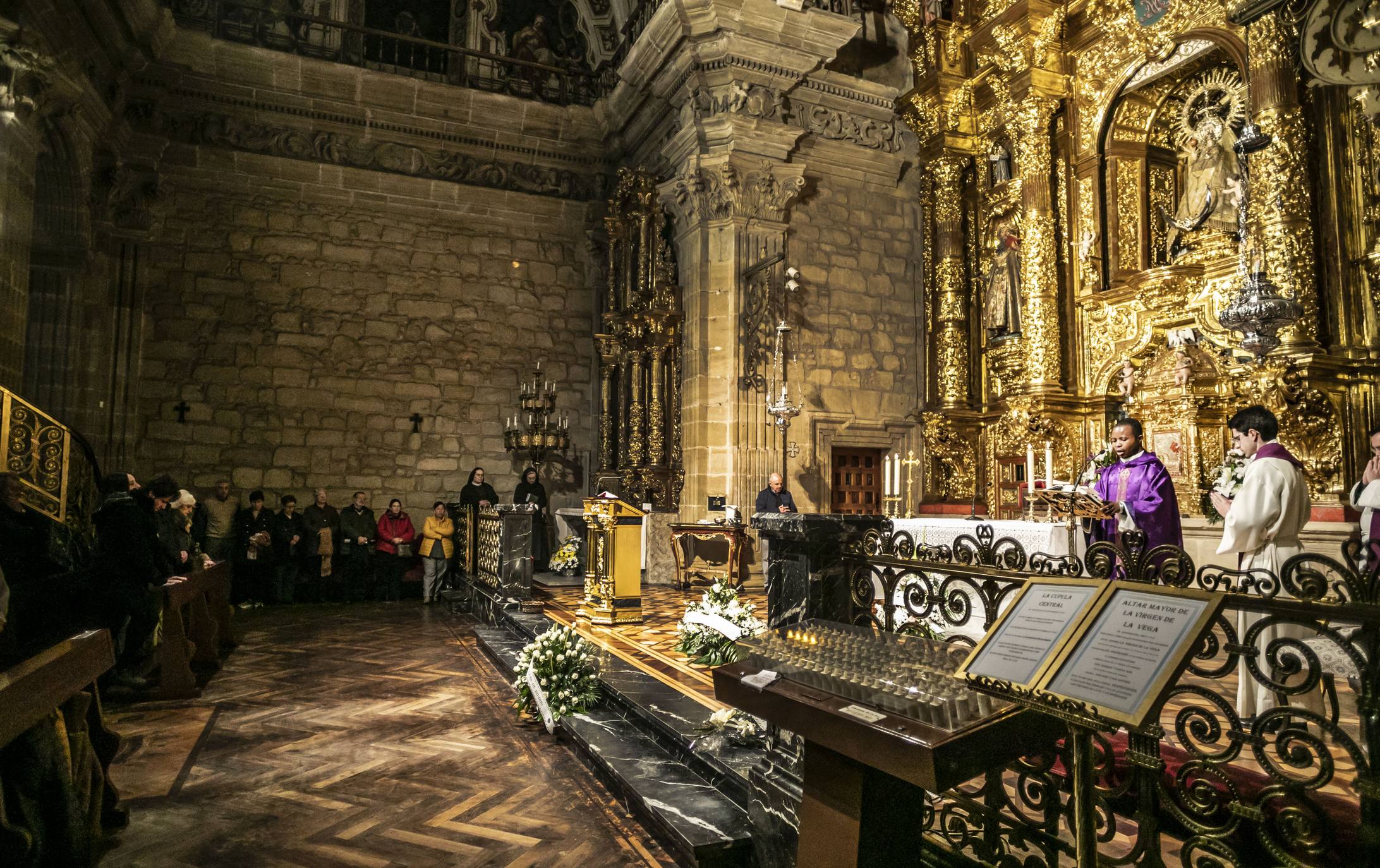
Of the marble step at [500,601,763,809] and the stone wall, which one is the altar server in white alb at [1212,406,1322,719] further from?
the stone wall

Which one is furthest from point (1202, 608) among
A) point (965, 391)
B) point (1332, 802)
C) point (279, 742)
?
point (965, 391)

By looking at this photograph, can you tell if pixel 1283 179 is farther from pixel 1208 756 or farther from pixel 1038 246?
pixel 1208 756

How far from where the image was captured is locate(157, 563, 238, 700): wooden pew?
5125mm

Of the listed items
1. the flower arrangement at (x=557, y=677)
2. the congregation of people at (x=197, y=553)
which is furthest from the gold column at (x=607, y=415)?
the flower arrangement at (x=557, y=677)

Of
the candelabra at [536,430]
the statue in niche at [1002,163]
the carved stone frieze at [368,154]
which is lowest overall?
the candelabra at [536,430]

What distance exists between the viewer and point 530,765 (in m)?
3.95

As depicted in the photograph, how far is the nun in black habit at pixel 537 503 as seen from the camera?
36.0ft

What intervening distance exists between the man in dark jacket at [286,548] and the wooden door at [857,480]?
6.74 m

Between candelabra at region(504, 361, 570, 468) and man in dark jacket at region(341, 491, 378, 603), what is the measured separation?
7.63ft

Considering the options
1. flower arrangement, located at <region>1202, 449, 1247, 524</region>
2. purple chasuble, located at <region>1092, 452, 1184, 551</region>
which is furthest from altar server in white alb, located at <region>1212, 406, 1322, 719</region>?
flower arrangement, located at <region>1202, 449, 1247, 524</region>

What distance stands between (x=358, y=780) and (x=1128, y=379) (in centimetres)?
717

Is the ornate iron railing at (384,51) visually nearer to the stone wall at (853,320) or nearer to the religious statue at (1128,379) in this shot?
the stone wall at (853,320)

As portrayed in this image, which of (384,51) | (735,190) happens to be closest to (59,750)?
(735,190)

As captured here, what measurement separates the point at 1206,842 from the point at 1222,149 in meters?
7.55
